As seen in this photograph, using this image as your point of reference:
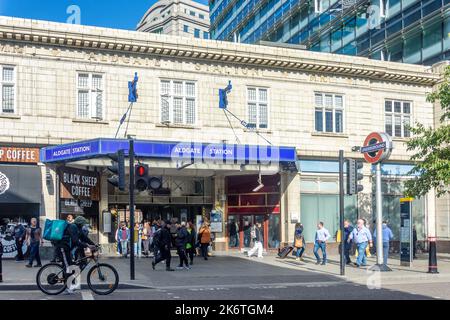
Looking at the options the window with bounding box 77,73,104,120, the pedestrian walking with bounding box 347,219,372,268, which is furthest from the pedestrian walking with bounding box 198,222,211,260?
the window with bounding box 77,73,104,120

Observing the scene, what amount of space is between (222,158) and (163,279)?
7.80 metres

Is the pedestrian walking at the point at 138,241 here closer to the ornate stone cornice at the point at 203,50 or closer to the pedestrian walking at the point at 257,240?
the pedestrian walking at the point at 257,240

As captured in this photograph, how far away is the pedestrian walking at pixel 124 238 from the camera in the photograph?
2444cm

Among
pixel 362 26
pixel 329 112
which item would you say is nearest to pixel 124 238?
pixel 329 112

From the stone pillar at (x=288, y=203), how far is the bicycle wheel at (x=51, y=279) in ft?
49.1

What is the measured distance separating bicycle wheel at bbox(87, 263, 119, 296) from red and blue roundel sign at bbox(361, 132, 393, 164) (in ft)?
31.5

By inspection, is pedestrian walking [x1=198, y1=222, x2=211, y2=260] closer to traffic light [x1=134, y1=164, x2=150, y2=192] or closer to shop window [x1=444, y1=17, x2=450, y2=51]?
traffic light [x1=134, y1=164, x2=150, y2=192]

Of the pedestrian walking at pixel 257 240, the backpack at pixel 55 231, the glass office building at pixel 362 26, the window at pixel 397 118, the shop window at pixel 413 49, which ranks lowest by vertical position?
the pedestrian walking at pixel 257 240

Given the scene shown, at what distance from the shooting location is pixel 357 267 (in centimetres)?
2145

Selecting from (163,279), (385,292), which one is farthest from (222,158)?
(385,292)

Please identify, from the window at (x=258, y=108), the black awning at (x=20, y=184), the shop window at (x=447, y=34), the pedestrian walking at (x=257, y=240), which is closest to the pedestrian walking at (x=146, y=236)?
the pedestrian walking at (x=257, y=240)

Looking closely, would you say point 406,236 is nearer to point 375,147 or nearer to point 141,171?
point 375,147

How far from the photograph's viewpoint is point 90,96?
25.0 m

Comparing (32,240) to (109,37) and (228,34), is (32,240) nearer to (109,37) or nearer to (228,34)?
(109,37)
